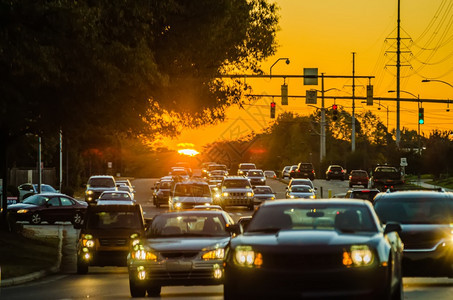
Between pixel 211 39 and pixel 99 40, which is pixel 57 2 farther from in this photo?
pixel 211 39

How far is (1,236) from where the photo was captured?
33.0 meters

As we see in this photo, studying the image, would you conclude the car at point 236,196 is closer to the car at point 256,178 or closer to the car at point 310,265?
the car at point 256,178

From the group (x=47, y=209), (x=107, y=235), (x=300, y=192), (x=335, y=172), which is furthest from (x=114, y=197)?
(x=335, y=172)

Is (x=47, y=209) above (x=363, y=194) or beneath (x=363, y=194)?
beneath

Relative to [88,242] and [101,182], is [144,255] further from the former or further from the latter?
[101,182]

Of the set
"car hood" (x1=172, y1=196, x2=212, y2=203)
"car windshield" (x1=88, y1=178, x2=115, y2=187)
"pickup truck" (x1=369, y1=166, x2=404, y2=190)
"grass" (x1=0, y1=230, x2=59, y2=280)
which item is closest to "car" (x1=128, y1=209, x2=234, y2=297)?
"grass" (x1=0, y1=230, x2=59, y2=280)

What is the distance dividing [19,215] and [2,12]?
86.5 ft

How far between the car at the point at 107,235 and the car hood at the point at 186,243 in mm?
5760

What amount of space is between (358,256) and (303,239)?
25.6 inches

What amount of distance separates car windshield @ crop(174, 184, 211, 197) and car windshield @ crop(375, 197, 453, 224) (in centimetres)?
3023

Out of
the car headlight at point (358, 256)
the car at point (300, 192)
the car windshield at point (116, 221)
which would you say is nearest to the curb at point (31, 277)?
the car windshield at point (116, 221)

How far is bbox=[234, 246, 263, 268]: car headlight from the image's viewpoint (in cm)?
1162

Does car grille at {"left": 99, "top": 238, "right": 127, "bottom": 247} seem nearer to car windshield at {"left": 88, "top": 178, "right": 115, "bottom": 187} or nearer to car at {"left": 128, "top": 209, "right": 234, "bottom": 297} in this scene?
car at {"left": 128, "top": 209, "right": 234, "bottom": 297}

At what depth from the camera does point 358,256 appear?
454 inches
